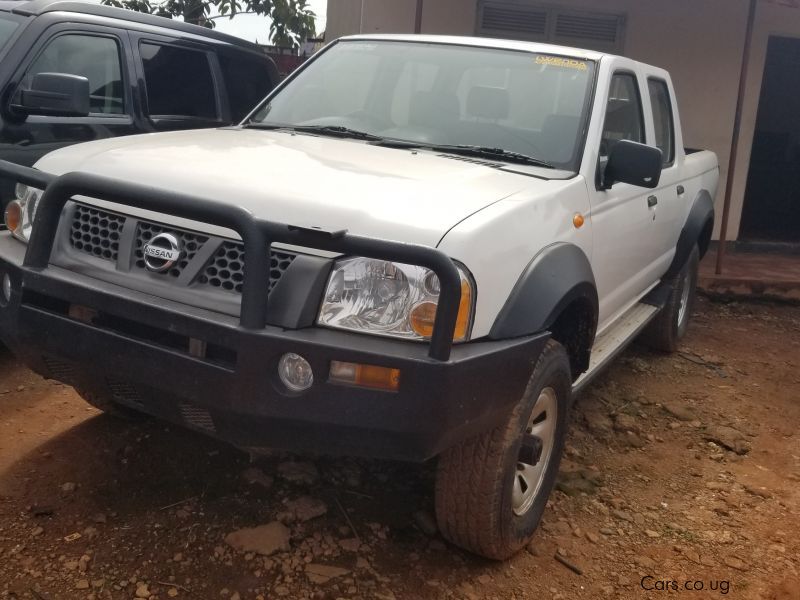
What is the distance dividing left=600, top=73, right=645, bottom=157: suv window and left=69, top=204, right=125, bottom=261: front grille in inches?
79.1

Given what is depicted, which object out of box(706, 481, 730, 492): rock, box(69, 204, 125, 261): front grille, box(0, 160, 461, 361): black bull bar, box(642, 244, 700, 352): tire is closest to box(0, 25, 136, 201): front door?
box(69, 204, 125, 261): front grille

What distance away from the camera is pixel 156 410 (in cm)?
257

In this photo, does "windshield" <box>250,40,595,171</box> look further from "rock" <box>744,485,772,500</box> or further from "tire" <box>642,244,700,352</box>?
"tire" <box>642,244,700,352</box>

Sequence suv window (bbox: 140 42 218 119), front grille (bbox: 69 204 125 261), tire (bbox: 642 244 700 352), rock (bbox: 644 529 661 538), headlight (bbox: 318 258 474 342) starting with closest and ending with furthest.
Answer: headlight (bbox: 318 258 474 342), front grille (bbox: 69 204 125 261), rock (bbox: 644 529 661 538), suv window (bbox: 140 42 218 119), tire (bbox: 642 244 700 352)

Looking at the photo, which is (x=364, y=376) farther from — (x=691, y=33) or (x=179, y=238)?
(x=691, y=33)

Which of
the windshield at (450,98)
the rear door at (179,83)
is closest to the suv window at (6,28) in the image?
the rear door at (179,83)

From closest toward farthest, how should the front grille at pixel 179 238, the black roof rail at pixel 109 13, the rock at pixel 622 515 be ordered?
the front grille at pixel 179 238 < the rock at pixel 622 515 < the black roof rail at pixel 109 13

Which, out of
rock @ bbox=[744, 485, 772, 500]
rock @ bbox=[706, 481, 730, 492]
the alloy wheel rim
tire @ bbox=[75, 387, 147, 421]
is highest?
the alloy wheel rim

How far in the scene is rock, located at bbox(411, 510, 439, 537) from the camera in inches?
121

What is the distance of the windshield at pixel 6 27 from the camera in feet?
14.3

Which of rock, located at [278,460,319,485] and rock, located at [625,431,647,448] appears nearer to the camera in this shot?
rock, located at [278,460,319,485]

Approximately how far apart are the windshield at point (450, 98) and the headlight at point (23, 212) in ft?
3.99

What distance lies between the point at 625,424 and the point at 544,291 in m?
1.93

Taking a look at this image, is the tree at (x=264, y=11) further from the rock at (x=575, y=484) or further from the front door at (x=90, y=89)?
the rock at (x=575, y=484)
